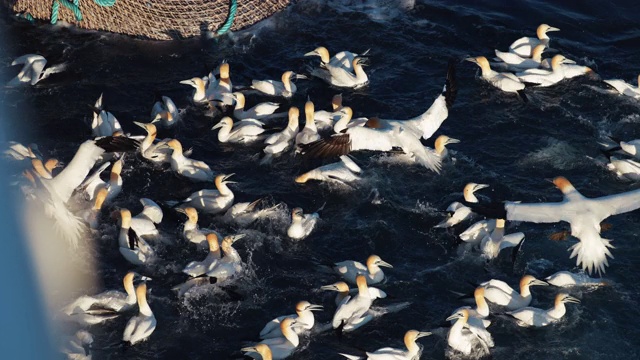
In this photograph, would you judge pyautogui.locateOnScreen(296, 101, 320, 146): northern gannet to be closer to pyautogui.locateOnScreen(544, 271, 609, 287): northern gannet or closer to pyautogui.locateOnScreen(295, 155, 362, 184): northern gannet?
pyautogui.locateOnScreen(295, 155, 362, 184): northern gannet

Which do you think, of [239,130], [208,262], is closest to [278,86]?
[239,130]

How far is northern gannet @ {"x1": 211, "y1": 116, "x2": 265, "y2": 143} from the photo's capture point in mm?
18031

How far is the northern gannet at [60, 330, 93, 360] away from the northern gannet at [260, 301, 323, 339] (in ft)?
7.50

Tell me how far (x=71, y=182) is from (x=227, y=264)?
298cm

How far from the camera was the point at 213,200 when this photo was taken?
16.4 m

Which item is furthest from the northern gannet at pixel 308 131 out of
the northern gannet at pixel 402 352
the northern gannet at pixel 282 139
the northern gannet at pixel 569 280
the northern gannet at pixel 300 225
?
the northern gannet at pixel 402 352

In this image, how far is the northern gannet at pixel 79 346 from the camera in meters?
13.5

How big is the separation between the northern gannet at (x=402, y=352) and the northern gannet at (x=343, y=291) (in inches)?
40.7

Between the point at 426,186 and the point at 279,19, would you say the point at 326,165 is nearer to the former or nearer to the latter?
the point at 426,186

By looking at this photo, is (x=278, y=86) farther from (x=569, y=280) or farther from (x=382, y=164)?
(x=569, y=280)

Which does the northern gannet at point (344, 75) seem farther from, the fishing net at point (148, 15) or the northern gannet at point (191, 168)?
the northern gannet at point (191, 168)

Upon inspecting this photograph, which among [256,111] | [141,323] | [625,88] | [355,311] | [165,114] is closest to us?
[141,323]

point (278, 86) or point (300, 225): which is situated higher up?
point (278, 86)

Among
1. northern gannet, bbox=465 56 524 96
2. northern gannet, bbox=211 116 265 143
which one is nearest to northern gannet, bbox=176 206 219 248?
northern gannet, bbox=211 116 265 143
